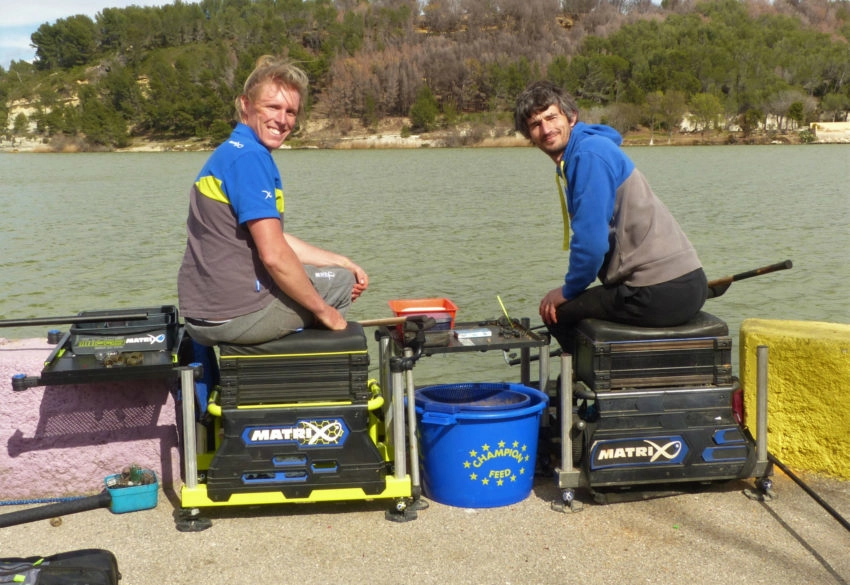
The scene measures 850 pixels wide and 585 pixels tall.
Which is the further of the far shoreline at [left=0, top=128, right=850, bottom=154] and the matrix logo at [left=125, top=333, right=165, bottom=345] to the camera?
the far shoreline at [left=0, top=128, right=850, bottom=154]

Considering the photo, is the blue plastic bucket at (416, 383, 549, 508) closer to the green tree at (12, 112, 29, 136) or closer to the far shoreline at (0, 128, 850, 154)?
the far shoreline at (0, 128, 850, 154)

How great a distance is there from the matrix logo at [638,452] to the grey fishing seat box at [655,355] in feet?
0.77

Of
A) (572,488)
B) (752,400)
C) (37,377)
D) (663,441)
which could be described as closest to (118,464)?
(37,377)

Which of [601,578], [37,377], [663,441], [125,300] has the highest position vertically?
[37,377]

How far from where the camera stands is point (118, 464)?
4.19 meters

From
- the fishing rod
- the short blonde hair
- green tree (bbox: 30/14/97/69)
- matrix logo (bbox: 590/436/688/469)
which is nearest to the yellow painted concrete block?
matrix logo (bbox: 590/436/688/469)

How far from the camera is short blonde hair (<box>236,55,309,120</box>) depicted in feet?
12.5

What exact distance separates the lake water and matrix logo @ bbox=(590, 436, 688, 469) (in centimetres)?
471

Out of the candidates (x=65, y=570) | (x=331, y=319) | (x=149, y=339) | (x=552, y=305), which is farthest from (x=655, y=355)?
(x=65, y=570)

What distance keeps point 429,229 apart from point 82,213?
10716mm

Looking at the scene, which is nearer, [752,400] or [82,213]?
[752,400]

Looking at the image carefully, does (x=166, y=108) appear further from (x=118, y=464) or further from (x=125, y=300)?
(x=118, y=464)

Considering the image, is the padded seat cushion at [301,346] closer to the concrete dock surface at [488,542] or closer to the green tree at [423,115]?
the concrete dock surface at [488,542]

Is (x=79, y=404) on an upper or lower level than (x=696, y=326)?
lower
